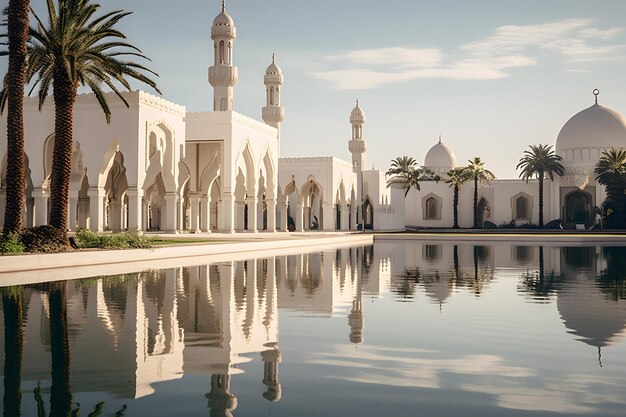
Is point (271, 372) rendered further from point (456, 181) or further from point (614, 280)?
point (456, 181)

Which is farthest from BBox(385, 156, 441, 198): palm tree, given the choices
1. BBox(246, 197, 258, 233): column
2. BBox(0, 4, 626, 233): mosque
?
BBox(246, 197, 258, 233): column

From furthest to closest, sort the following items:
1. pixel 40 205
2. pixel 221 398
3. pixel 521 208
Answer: pixel 521 208, pixel 40 205, pixel 221 398

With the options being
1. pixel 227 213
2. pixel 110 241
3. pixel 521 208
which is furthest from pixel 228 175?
pixel 521 208

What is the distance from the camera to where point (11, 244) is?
17.5 meters

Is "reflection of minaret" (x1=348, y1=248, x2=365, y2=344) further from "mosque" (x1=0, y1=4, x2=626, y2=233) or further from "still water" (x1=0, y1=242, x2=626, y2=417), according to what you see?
"mosque" (x1=0, y1=4, x2=626, y2=233)

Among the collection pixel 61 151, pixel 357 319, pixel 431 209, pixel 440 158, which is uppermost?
pixel 440 158

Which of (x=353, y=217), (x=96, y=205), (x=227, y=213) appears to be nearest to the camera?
(x=96, y=205)

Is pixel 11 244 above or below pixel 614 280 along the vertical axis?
above

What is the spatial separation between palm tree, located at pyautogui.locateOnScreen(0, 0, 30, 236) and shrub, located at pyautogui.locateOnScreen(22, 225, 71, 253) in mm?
402

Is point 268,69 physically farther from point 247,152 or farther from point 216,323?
point 216,323

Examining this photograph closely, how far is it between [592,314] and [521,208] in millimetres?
54528

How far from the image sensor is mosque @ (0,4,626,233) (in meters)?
30.1

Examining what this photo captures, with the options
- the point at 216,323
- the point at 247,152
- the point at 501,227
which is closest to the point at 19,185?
the point at 216,323

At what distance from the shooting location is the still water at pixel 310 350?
517 centimetres
